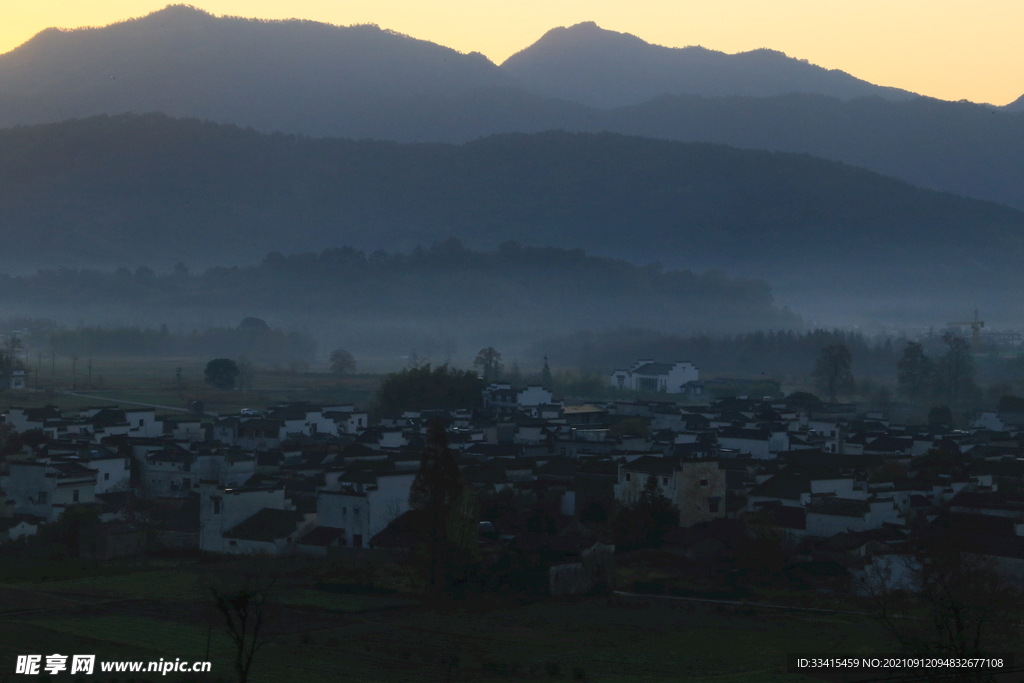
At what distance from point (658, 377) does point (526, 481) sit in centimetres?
3810

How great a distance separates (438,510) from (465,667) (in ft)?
19.0

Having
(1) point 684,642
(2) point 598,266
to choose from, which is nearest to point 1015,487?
(1) point 684,642

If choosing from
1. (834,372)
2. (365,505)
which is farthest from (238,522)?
(834,372)

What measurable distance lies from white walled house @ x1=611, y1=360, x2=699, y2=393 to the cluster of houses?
2471cm

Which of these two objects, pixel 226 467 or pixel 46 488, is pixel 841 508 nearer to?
pixel 226 467

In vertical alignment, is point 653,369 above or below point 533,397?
Answer: above

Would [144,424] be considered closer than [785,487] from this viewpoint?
No

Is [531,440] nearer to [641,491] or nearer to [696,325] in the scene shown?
[641,491]

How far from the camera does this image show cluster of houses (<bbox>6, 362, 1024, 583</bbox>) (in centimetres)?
2427

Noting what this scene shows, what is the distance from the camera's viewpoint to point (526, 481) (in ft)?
97.8

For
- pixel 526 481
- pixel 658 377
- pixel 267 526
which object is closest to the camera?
pixel 267 526

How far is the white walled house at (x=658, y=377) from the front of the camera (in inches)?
2623

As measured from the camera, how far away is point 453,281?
18438 cm

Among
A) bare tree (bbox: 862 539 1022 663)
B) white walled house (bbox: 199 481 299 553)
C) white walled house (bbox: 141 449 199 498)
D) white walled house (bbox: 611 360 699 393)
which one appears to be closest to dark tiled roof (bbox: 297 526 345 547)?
white walled house (bbox: 199 481 299 553)
